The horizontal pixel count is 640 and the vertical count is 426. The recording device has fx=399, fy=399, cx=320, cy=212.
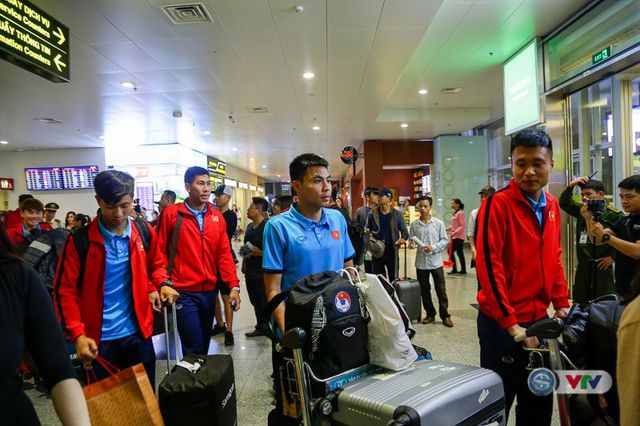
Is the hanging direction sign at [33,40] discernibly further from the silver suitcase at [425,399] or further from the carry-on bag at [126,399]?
the silver suitcase at [425,399]

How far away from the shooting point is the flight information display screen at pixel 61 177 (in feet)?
43.6

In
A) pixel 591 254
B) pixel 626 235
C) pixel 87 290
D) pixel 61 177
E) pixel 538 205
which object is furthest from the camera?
pixel 61 177

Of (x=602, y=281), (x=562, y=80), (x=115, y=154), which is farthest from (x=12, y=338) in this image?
(x=115, y=154)

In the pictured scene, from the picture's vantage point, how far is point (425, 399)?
1163mm

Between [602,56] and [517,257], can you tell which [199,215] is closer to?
[517,257]

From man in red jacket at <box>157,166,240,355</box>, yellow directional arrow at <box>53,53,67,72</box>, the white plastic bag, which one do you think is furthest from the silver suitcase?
yellow directional arrow at <box>53,53,67,72</box>

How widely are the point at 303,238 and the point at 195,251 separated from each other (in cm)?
126

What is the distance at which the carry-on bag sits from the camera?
168 centimetres

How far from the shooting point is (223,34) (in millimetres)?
5219

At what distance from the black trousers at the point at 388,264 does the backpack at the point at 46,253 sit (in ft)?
12.6

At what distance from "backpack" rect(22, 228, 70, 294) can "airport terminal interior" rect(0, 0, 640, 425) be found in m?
1.07

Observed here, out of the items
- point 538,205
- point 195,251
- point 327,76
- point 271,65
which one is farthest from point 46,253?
point 327,76

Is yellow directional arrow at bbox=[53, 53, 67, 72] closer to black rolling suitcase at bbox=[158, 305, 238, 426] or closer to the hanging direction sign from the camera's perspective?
the hanging direction sign

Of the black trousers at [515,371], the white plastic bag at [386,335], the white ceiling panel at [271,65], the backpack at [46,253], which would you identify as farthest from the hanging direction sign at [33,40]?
the black trousers at [515,371]
